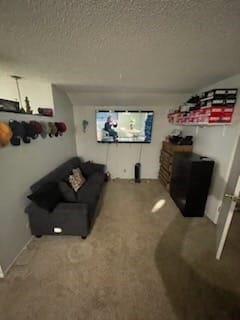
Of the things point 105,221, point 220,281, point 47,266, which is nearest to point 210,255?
point 220,281

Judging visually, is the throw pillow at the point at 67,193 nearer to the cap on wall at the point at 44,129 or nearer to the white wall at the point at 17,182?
the white wall at the point at 17,182

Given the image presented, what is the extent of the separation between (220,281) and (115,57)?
8.49ft

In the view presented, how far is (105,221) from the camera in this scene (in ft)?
8.26

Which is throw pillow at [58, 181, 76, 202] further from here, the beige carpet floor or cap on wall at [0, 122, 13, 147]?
cap on wall at [0, 122, 13, 147]

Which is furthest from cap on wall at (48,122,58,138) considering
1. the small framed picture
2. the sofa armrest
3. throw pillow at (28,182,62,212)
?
the sofa armrest

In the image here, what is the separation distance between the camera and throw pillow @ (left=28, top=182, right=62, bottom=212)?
193 centimetres

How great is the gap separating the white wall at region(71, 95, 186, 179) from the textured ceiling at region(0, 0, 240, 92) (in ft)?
6.36

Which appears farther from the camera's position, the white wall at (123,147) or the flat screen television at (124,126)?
the white wall at (123,147)

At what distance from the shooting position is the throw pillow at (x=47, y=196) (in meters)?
1.93

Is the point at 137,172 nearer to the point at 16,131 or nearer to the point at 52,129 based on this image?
the point at 52,129

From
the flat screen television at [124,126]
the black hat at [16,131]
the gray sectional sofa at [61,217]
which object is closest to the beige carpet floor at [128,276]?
the gray sectional sofa at [61,217]

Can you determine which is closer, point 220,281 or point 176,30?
point 176,30

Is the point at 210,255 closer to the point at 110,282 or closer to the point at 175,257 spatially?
the point at 175,257

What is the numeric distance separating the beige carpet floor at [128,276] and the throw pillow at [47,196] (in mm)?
541
